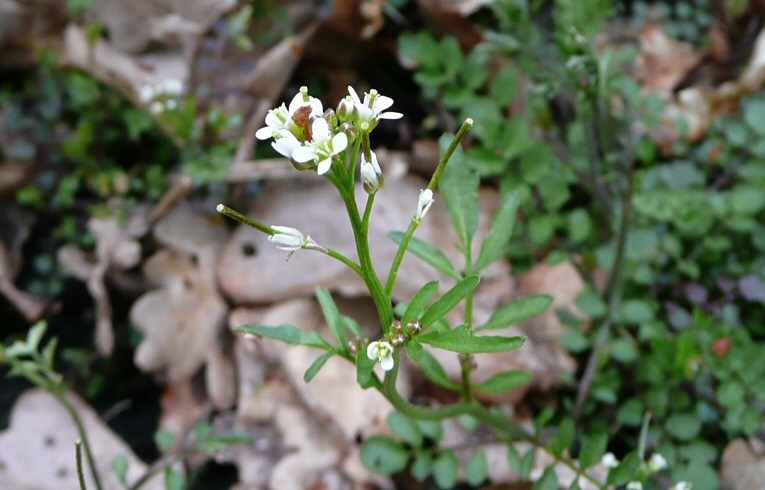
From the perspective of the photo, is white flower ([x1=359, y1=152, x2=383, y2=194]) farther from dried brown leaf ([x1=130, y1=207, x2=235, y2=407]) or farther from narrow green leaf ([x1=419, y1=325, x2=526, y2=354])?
dried brown leaf ([x1=130, y1=207, x2=235, y2=407])

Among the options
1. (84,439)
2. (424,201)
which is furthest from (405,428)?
(424,201)

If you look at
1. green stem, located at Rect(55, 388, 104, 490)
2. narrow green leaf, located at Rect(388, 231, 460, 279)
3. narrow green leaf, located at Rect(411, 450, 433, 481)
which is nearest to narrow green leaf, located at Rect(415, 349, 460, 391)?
narrow green leaf, located at Rect(388, 231, 460, 279)

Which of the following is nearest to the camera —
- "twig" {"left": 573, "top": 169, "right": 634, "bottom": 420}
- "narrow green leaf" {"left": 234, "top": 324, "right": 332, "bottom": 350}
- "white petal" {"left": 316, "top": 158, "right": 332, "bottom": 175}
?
"white petal" {"left": 316, "top": 158, "right": 332, "bottom": 175}

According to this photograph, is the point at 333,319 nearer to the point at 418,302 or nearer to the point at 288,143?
the point at 418,302

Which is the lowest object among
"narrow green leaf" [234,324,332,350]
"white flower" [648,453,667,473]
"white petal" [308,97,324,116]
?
"white flower" [648,453,667,473]

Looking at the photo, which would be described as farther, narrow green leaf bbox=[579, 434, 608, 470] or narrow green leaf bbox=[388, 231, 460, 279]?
narrow green leaf bbox=[579, 434, 608, 470]
